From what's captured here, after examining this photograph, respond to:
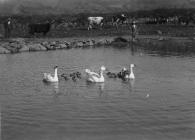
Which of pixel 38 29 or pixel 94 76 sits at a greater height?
pixel 38 29

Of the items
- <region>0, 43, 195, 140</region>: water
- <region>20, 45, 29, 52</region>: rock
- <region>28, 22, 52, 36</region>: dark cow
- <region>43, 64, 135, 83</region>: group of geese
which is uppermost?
<region>28, 22, 52, 36</region>: dark cow

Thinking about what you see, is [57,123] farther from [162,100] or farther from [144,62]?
[144,62]

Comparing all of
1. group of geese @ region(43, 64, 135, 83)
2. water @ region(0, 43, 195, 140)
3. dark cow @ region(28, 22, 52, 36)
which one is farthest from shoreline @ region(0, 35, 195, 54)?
group of geese @ region(43, 64, 135, 83)

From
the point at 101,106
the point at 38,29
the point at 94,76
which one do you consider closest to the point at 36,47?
the point at 38,29

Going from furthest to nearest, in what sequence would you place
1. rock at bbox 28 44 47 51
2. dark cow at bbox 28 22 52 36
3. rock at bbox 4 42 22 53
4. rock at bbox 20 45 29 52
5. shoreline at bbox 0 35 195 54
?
dark cow at bbox 28 22 52 36, rock at bbox 28 44 47 51, shoreline at bbox 0 35 195 54, rock at bbox 20 45 29 52, rock at bbox 4 42 22 53

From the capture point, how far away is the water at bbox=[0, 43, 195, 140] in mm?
14195

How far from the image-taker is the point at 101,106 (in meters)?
17.4

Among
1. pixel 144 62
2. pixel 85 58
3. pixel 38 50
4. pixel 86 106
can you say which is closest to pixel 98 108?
pixel 86 106

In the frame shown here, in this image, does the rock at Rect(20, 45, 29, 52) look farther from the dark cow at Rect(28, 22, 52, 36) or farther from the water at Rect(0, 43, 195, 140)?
the dark cow at Rect(28, 22, 52, 36)

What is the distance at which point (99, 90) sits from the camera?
2080 centimetres

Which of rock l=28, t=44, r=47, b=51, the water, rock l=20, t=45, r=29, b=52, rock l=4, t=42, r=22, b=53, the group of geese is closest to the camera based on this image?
the water

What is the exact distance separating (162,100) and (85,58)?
56.0 feet

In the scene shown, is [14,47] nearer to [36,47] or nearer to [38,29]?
[36,47]

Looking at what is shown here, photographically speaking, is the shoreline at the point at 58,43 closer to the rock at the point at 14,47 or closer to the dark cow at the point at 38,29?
the rock at the point at 14,47
